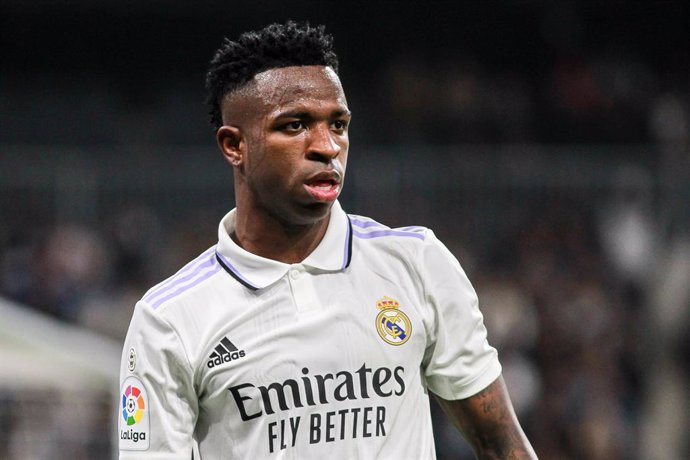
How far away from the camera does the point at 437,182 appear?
10.1m

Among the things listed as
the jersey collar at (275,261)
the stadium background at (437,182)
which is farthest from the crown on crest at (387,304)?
the stadium background at (437,182)

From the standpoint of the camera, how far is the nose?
2.69 meters

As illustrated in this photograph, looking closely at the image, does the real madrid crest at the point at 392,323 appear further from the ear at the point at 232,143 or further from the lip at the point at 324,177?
the ear at the point at 232,143

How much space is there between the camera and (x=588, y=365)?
9000mm

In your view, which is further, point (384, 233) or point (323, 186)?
point (384, 233)

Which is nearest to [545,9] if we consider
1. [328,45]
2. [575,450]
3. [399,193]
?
[399,193]

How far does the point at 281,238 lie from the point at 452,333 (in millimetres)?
450

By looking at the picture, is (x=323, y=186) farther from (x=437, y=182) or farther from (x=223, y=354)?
(x=437, y=182)

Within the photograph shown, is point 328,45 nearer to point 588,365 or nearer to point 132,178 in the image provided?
point 588,365

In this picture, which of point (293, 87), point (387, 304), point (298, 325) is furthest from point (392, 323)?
point (293, 87)

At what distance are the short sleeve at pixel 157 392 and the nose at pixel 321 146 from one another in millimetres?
489

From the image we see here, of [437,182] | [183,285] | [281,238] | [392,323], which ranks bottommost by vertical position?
[392,323]

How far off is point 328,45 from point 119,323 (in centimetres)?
657

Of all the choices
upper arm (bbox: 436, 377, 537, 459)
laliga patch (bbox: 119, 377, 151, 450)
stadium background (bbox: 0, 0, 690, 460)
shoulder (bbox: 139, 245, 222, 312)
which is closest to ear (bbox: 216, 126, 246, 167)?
shoulder (bbox: 139, 245, 222, 312)
